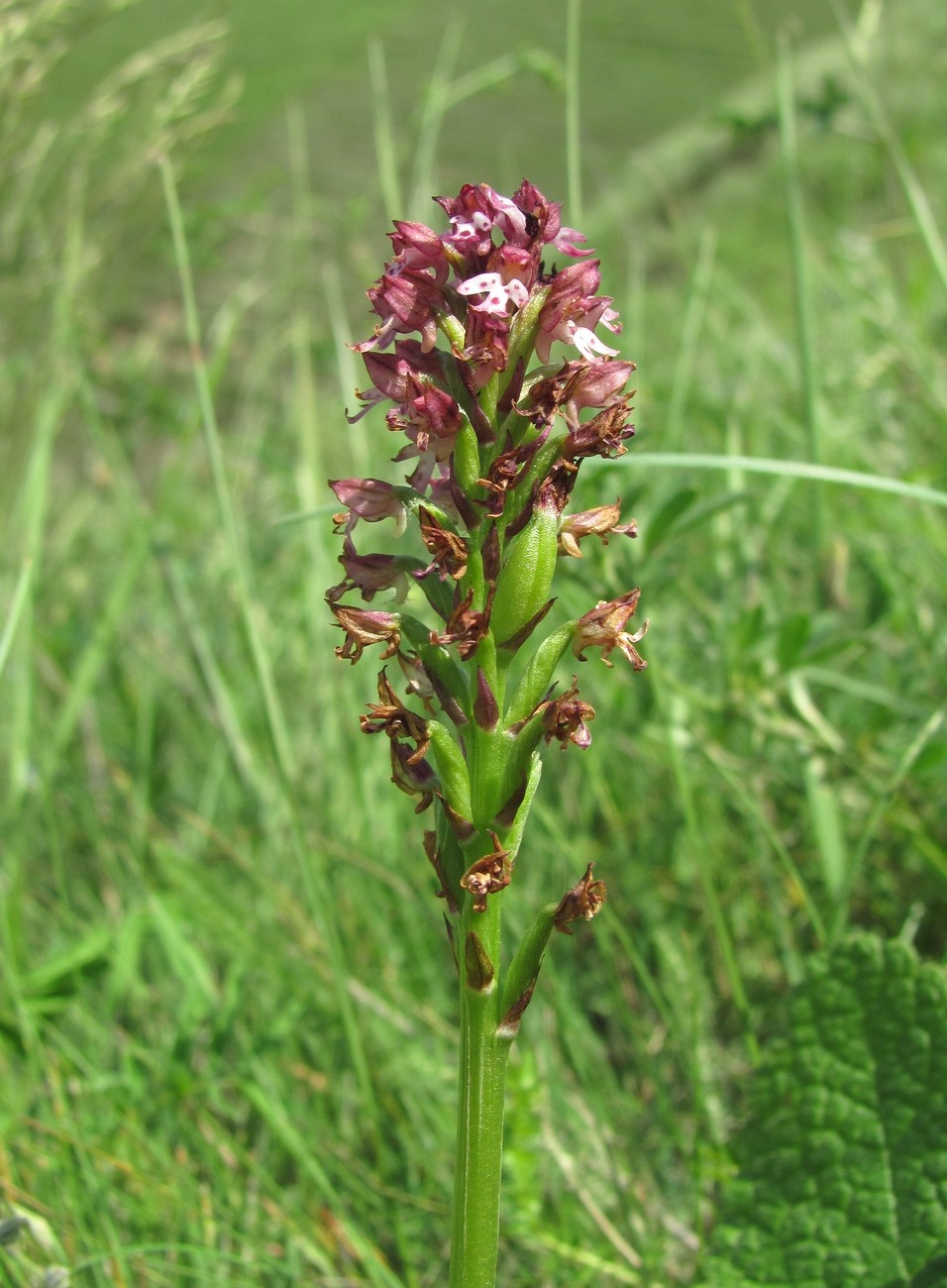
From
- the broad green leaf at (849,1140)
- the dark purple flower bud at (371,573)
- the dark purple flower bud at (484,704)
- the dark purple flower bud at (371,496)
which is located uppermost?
the dark purple flower bud at (371,496)

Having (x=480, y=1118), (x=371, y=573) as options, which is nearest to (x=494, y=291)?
(x=371, y=573)

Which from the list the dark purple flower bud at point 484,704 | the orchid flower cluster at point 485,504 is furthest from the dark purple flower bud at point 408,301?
the dark purple flower bud at point 484,704

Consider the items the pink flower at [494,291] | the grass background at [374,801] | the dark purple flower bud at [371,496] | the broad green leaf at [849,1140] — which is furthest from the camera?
the grass background at [374,801]

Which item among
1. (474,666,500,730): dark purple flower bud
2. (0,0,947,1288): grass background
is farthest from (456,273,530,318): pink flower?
(0,0,947,1288): grass background

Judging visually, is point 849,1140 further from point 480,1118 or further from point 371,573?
point 371,573

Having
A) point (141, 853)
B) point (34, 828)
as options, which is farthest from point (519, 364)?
point (34, 828)

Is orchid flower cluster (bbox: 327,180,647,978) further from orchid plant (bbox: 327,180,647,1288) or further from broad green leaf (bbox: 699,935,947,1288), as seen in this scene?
broad green leaf (bbox: 699,935,947,1288)

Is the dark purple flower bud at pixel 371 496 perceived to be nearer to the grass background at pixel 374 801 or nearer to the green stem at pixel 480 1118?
the green stem at pixel 480 1118

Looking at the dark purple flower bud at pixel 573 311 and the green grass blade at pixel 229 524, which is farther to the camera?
the green grass blade at pixel 229 524
